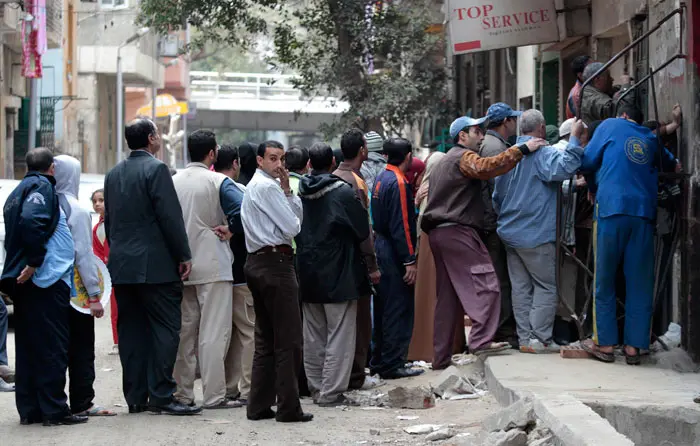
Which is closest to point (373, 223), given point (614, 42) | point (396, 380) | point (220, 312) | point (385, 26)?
point (396, 380)

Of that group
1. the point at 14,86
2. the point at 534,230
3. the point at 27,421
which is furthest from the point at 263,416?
the point at 14,86

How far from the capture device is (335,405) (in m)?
8.29

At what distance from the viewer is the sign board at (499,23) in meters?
13.4

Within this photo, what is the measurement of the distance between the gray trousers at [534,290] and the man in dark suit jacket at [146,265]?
2.58 metres

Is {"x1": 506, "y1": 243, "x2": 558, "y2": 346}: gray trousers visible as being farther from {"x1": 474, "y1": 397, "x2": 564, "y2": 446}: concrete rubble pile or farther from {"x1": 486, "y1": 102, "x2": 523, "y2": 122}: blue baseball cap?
{"x1": 474, "y1": 397, "x2": 564, "y2": 446}: concrete rubble pile

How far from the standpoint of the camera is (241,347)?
331 inches

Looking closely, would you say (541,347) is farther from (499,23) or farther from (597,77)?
(499,23)

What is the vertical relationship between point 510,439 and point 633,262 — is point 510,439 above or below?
below

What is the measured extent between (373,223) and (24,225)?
2981mm

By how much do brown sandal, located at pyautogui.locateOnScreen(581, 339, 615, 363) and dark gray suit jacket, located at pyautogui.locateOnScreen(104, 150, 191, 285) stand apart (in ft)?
9.59

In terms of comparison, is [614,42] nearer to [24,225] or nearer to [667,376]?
[667,376]

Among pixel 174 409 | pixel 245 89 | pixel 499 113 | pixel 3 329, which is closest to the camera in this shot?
pixel 174 409

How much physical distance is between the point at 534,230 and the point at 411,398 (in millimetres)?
1574

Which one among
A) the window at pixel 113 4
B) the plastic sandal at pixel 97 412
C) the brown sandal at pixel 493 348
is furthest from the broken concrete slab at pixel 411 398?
the window at pixel 113 4
